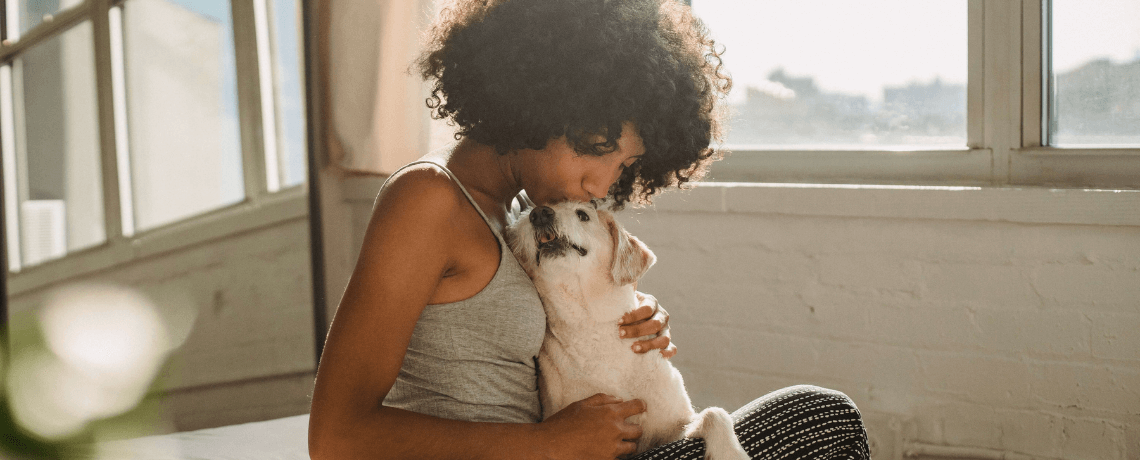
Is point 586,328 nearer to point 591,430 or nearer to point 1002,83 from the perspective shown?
point 591,430

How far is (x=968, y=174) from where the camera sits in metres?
2.21

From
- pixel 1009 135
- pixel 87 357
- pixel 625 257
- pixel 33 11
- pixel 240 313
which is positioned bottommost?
pixel 87 357

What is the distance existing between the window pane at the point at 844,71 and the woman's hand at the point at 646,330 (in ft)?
3.22

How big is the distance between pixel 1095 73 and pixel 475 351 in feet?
5.86

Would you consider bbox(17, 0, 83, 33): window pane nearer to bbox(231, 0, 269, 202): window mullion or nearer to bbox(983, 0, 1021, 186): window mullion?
bbox(231, 0, 269, 202): window mullion

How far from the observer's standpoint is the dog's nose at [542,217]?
1348 mm

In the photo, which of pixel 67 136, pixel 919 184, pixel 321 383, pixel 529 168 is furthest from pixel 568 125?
pixel 67 136

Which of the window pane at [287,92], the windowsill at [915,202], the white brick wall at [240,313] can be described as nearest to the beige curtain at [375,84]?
the window pane at [287,92]

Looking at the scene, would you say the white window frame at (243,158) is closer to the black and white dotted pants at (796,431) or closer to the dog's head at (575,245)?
the dog's head at (575,245)

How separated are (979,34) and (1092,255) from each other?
25.7 inches

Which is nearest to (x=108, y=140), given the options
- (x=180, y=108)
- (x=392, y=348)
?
(x=180, y=108)

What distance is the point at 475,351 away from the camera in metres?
1.20

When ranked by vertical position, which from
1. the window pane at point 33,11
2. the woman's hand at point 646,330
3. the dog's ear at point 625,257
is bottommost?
the woman's hand at point 646,330

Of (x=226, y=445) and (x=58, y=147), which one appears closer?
(x=226, y=445)
